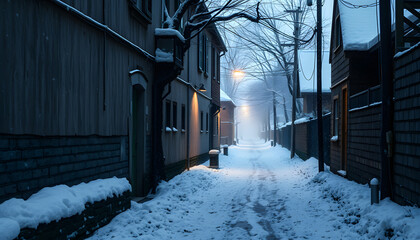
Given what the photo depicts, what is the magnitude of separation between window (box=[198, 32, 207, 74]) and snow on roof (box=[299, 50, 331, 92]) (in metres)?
11.2

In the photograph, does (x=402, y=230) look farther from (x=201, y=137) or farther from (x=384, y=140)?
(x=201, y=137)

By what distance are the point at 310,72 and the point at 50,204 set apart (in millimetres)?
29111

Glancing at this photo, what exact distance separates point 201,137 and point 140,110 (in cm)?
952

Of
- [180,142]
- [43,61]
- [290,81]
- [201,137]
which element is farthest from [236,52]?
[43,61]

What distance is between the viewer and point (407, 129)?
675 cm

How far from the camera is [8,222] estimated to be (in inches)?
164

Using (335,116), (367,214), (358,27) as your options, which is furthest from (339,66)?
(367,214)

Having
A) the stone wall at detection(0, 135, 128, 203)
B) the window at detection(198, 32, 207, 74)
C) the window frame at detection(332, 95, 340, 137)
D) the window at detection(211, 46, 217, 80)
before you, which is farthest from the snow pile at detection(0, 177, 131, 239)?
the window at detection(211, 46, 217, 80)

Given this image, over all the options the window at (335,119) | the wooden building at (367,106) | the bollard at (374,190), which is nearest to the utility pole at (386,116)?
the wooden building at (367,106)

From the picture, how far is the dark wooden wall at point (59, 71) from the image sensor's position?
16.0ft

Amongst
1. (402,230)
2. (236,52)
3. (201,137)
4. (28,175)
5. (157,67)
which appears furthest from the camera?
(236,52)

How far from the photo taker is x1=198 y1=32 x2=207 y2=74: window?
61.6 feet

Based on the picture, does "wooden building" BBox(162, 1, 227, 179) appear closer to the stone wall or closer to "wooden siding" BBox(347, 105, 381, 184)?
the stone wall

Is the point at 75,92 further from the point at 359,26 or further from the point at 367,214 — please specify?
the point at 359,26
